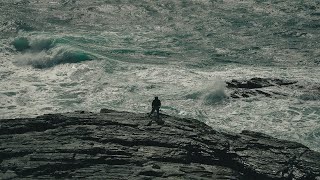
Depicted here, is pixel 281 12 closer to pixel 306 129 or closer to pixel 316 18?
pixel 316 18

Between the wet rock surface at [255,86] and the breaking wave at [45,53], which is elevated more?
the breaking wave at [45,53]

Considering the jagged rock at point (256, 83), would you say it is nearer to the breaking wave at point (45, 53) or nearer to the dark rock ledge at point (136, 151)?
the dark rock ledge at point (136, 151)

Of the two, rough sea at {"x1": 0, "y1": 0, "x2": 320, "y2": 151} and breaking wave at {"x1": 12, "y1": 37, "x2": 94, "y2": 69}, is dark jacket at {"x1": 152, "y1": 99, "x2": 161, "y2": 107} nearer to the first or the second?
rough sea at {"x1": 0, "y1": 0, "x2": 320, "y2": 151}

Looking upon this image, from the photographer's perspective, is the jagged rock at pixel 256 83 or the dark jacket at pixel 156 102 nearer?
the dark jacket at pixel 156 102

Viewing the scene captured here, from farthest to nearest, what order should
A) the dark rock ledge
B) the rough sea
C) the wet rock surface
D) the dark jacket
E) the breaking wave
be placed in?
the breaking wave → the wet rock surface → the rough sea → the dark jacket → the dark rock ledge

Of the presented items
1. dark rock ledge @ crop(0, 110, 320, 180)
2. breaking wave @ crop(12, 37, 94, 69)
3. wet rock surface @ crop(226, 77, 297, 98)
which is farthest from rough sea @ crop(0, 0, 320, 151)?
dark rock ledge @ crop(0, 110, 320, 180)

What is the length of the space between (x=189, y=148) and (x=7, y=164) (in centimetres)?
507

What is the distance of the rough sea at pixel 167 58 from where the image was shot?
71.1 feet

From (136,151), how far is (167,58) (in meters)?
17.5

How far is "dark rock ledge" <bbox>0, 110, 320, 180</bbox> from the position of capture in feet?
41.9

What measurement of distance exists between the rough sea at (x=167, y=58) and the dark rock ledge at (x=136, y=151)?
4.21 meters

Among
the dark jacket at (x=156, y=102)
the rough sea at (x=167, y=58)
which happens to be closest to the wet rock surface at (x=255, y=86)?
the rough sea at (x=167, y=58)

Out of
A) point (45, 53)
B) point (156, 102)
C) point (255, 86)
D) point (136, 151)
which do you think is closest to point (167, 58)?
point (45, 53)

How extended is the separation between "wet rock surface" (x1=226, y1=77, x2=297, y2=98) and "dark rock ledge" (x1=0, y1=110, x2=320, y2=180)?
7.03 meters
